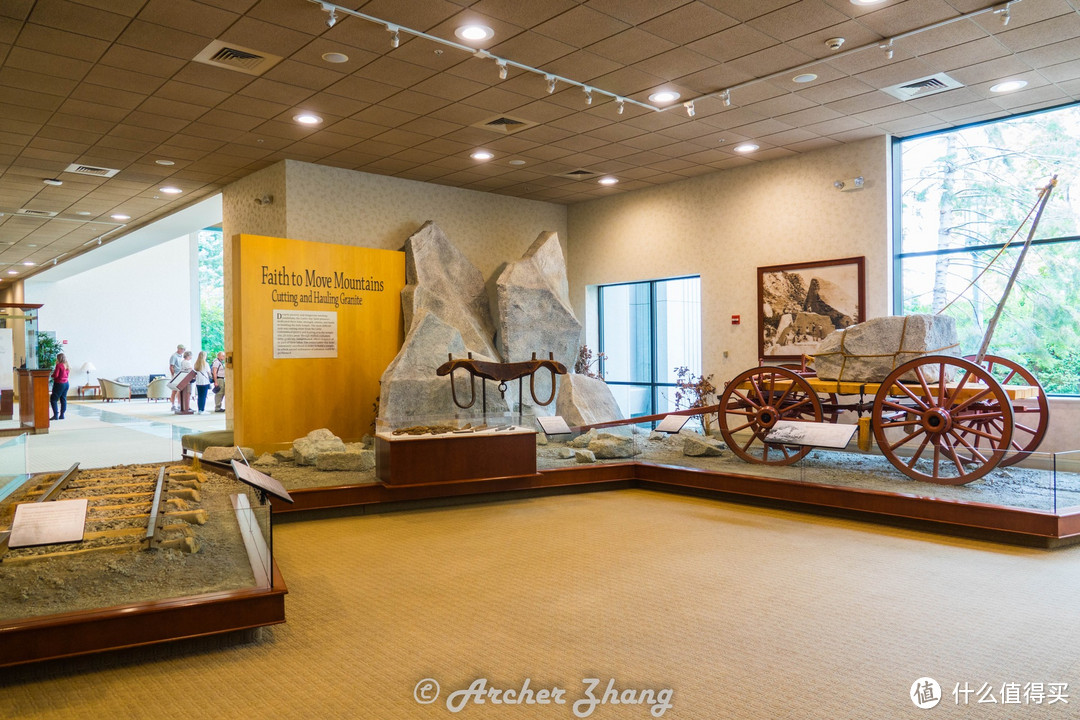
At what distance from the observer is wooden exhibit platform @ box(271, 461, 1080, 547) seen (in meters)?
5.03

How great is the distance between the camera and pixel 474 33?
5.95 meters

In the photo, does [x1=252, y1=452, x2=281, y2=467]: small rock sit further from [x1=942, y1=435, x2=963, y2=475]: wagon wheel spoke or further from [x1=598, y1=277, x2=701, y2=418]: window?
[x1=942, y1=435, x2=963, y2=475]: wagon wheel spoke

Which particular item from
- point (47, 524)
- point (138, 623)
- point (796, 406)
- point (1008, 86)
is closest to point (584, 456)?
point (796, 406)

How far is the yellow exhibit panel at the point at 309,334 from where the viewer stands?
9008 millimetres

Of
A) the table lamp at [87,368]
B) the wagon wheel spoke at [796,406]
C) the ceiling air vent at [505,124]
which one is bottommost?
the wagon wheel spoke at [796,406]

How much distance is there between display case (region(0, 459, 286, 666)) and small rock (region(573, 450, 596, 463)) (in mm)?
4087

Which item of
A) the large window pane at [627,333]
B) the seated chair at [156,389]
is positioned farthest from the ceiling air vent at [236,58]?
the seated chair at [156,389]

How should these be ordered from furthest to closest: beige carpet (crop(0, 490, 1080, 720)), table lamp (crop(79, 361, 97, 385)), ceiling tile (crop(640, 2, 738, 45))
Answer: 1. table lamp (crop(79, 361, 97, 385))
2. ceiling tile (crop(640, 2, 738, 45))
3. beige carpet (crop(0, 490, 1080, 720))

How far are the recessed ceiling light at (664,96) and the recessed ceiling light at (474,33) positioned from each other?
2090 mm

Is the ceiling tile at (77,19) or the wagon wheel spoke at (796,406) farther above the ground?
the ceiling tile at (77,19)

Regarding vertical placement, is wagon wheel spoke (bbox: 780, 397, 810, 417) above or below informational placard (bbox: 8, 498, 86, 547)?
above

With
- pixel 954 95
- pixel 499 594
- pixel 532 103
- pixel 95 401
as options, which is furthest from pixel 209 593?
pixel 95 401

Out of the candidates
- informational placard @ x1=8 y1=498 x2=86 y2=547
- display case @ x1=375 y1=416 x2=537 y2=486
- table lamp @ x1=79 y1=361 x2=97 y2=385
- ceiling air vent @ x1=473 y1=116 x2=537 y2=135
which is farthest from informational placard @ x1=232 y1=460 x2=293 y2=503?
table lamp @ x1=79 y1=361 x2=97 y2=385

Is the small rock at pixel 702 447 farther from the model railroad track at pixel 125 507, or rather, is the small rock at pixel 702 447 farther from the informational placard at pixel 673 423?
the model railroad track at pixel 125 507
